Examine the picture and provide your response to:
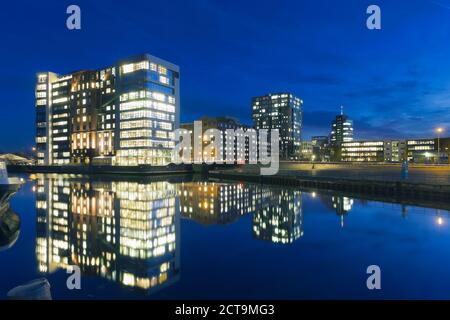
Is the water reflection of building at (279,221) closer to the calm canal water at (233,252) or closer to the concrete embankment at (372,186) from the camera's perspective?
the calm canal water at (233,252)

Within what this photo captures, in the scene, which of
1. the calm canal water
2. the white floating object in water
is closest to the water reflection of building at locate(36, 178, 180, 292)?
the calm canal water

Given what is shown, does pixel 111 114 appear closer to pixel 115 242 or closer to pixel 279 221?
pixel 279 221

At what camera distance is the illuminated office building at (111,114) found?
134 meters

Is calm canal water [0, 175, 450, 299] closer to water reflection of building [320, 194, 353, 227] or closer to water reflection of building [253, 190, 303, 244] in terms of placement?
water reflection of building [253, 190, 303, 244]

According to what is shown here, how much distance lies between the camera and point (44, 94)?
172000mm

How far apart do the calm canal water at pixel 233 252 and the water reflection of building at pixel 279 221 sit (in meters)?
0.10

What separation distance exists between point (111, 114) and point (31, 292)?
14822 centimetres

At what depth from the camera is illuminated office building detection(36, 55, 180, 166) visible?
441 feet

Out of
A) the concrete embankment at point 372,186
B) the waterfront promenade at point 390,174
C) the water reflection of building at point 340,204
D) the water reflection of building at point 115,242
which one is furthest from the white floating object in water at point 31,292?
the waterfront promenade at point 390,174

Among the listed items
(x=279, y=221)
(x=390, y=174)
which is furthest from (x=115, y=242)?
(x=390, y=174)

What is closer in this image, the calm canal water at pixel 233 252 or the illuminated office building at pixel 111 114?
the calm canal water at pixel 233 252

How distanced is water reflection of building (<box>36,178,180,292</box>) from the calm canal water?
0.26 ft

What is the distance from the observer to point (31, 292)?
8.45 metres
